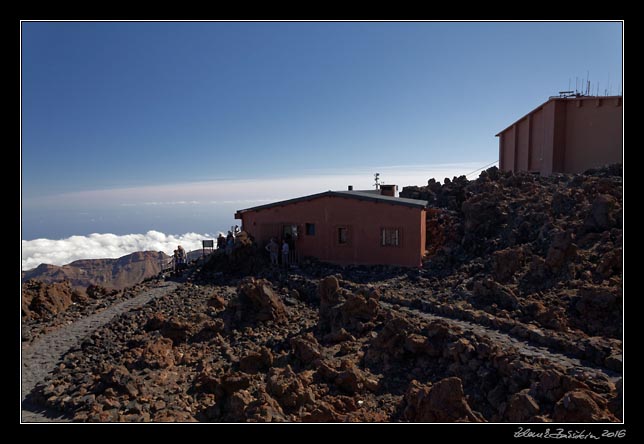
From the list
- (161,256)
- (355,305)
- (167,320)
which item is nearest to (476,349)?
(355,305)

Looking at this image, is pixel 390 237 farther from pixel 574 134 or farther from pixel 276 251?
pixel 574 134

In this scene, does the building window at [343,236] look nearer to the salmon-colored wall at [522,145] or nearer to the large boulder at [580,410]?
the large boulder at [580,410]

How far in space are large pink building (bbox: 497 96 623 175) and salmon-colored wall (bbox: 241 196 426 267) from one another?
13349mm

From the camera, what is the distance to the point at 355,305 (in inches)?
463

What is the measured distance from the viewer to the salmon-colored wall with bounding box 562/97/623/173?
23.6 metres

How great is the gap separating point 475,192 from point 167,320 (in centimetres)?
1970

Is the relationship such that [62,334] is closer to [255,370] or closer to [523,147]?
[255,370]

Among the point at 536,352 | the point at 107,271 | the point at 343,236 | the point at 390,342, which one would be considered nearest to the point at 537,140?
the point at 343,236

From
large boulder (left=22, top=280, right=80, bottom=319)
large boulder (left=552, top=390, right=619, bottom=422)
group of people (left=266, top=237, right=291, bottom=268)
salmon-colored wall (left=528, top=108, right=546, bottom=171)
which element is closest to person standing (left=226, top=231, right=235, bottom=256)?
group of people (left=266, top=237, right=291, bottom=268)

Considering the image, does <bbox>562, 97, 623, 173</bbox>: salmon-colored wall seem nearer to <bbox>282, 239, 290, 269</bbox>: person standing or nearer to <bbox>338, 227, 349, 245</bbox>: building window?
<bbox>338, 227, 349, 245</bbox>: building window

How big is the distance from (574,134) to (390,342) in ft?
74.4

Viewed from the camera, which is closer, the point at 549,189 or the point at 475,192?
the point at 549,189

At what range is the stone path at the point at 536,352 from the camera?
7441 mm

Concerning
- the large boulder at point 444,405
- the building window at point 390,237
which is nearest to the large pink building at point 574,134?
the building window at point 390,237
